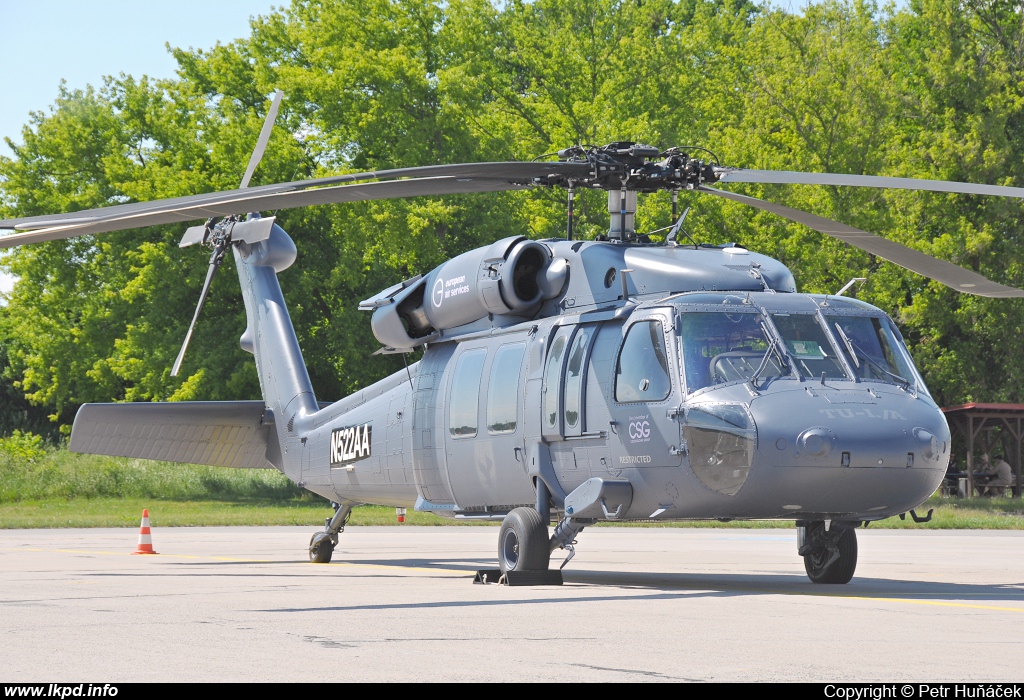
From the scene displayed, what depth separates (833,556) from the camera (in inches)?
467

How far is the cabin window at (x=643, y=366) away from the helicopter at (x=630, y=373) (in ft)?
0.06

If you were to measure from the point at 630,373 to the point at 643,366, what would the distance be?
0.16 meters

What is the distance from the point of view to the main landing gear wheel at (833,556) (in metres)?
11.8

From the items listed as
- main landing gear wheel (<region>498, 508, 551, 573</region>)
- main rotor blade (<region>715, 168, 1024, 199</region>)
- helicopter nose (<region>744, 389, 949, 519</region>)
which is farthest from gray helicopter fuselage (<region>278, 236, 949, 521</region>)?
main rotor blade (<region>715, 168, 1024, 199</region>)

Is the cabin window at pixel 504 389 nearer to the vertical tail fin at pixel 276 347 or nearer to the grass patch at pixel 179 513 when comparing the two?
the vertical tail fin at pixel 276 347

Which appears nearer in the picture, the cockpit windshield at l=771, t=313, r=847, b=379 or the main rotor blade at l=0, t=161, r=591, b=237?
the main rotor blade at l=0, t=161, r=591, b=237

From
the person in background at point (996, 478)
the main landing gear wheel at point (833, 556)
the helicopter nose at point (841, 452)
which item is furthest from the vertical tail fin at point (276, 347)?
the person in background at point (996, 478)

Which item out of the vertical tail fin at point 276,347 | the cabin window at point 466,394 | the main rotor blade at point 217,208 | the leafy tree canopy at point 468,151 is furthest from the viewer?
the leafy tree canopy at point 468,151

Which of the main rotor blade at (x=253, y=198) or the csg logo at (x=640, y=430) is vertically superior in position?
the main rotor blade at (x=253, y=198)

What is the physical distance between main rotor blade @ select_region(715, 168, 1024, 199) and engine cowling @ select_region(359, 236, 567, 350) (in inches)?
77.1

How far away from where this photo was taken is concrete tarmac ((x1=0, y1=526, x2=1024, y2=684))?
596cm

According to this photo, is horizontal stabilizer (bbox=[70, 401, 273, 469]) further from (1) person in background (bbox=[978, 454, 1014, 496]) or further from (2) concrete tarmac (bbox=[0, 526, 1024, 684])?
(1) person in background (bbox=[978, 454, 1014, 496])

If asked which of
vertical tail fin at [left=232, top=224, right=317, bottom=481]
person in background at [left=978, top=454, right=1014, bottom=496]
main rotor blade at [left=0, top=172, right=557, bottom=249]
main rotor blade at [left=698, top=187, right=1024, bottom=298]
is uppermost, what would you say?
main rotor blade at [left=0, top=172, right=557, bottom=249]

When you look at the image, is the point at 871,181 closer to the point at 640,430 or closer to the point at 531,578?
the point at 640,430
